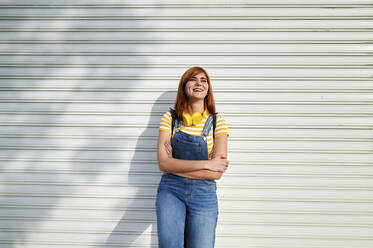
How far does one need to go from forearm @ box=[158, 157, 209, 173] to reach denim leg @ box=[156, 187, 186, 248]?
245mm

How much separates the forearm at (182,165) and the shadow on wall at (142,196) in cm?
87

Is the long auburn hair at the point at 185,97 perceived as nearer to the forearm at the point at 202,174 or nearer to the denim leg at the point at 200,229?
the forearm at the point at 202,174

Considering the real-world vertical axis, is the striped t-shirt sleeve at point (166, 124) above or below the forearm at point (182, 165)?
above

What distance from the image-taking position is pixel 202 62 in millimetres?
3037

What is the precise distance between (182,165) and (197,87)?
83 centimetres

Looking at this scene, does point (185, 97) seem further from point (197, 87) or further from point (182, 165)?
point (182, 165)

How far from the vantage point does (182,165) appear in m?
2.18

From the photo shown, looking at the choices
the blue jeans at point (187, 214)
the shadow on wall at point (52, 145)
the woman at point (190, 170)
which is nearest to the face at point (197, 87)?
the woman at point (190, 170)

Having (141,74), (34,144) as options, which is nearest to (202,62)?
(141,74)

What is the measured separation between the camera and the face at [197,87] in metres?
2.37

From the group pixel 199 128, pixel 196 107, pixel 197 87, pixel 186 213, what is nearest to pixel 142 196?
pixel 186 213

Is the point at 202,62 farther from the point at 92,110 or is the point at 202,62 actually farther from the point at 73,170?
the point at 73,170

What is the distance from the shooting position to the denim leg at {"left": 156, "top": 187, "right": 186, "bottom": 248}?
212 cm

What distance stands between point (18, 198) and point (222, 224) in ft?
9.39
